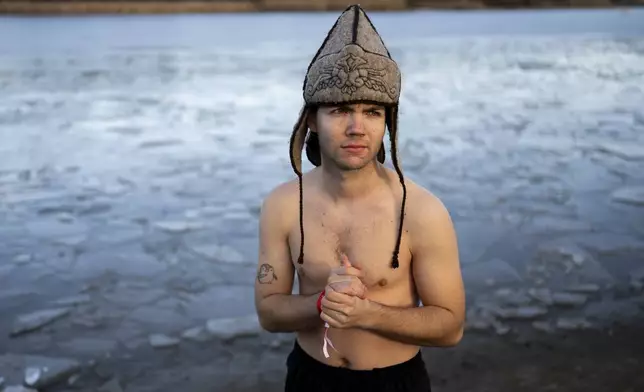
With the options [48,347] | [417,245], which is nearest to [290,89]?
[48,347]

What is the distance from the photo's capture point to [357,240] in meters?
2.43

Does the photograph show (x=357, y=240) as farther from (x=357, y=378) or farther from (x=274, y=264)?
(x=357, y=378)

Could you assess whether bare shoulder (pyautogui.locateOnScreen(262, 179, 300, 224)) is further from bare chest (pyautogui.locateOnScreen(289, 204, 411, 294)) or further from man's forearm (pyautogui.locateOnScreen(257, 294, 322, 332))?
man's forearm (pyautogui.locateOnScreen(257, 294, 322, 332))

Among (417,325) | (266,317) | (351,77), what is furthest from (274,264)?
(351,77)

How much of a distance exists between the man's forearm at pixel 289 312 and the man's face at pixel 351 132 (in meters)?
0.40

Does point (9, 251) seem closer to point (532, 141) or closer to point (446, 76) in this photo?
point (532, 141)

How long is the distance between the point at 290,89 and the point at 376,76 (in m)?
13.1

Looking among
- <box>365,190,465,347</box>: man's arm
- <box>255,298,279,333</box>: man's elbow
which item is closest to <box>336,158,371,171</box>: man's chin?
<box>365,190,465,347</box>: man's arm

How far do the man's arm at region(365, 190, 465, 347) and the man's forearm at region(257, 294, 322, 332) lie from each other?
237 mm

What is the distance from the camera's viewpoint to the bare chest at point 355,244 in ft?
7.92

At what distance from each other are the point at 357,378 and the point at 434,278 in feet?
1.25

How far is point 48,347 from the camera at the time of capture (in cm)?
447

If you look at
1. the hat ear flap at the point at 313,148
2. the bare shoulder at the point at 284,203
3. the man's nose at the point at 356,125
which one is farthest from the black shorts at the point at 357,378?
the man's nose at the point at 356,125

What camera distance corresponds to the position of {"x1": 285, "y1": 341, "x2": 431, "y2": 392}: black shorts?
244 centimetres
